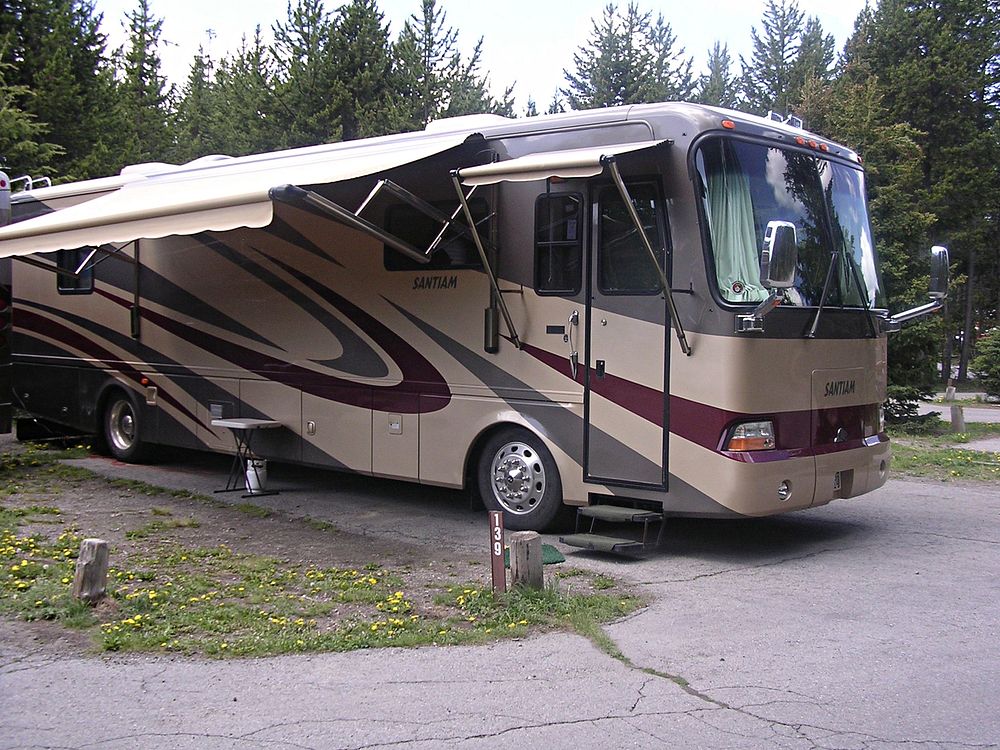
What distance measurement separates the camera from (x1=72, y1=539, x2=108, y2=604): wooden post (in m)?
6.50

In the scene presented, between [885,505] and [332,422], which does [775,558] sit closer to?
[885,505]

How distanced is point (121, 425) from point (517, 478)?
6607 mm

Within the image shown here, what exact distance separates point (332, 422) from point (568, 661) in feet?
17.5

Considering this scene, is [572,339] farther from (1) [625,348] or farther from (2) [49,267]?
(2) [49,267]

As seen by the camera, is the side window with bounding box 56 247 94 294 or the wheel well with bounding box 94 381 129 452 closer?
the wheel well with bounding box 94 381 129 452

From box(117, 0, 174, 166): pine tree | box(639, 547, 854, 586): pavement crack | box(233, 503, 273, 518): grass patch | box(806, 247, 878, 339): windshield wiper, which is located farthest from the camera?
box(117, 0, 174, 166): pine tree

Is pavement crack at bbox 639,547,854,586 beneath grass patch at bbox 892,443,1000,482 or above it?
beneath

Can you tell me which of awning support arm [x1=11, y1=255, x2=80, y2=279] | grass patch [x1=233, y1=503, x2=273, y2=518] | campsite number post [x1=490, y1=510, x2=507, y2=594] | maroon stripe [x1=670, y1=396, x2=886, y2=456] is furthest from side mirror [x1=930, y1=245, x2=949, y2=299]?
awning support arm [x1=11, y1=255, x2=80, y2=279]

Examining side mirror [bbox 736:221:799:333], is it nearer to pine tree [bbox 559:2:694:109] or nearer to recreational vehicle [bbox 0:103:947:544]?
recreational vehicle [bbox 0:103:947:544]

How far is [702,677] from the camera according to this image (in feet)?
17.9

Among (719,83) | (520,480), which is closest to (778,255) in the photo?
(520,480)

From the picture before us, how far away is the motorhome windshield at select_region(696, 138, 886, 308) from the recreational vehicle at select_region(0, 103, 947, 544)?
20 mm

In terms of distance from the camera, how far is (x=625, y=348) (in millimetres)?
8281

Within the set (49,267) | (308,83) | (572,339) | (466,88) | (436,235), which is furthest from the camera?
(466,88)
